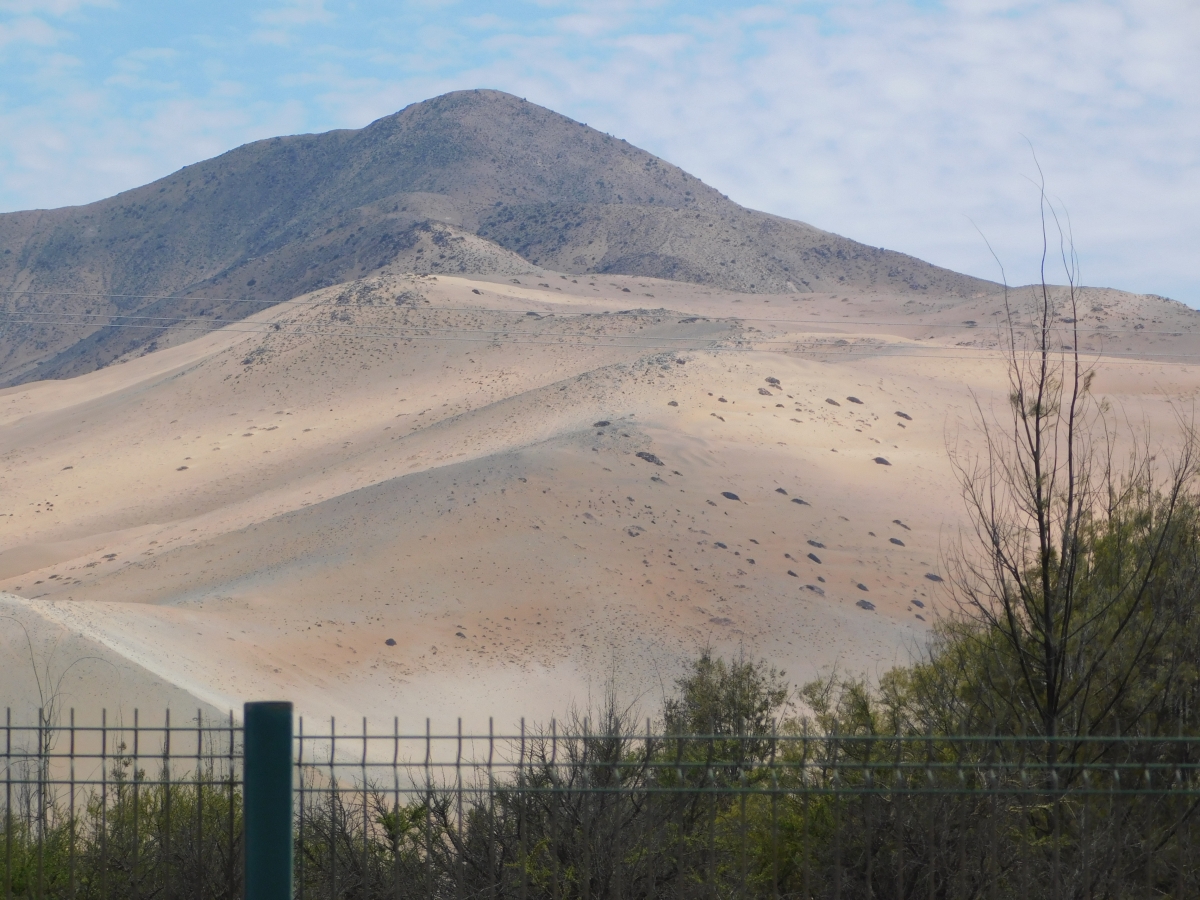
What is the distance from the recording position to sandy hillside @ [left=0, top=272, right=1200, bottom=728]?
A: 23562mm

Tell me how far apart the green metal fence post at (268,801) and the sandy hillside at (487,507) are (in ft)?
50.2

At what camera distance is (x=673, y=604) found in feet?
89.0

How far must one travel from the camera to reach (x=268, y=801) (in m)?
3.71

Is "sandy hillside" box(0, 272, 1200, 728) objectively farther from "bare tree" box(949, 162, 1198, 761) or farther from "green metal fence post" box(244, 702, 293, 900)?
"green metal fence post" box(244, 702, 293, 900)

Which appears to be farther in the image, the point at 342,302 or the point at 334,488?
the point at 342,302

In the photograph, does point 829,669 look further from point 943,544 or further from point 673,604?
point 943,544

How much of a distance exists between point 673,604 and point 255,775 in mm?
23698

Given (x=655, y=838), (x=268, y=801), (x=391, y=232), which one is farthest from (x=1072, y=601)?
(x=391, y=232)

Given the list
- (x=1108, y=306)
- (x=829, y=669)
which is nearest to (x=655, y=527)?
(x=829, y=669)

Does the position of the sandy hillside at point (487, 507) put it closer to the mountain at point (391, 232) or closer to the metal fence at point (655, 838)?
the metal fence at point (655, 838)

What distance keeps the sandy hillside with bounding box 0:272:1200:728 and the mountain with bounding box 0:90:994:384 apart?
100 ft

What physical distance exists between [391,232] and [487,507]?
72191mm

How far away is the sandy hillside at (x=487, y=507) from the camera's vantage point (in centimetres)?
2356

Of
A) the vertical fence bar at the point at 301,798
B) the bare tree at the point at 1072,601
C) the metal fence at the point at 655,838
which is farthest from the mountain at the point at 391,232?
the vertical fence bar at the point at 301,798
